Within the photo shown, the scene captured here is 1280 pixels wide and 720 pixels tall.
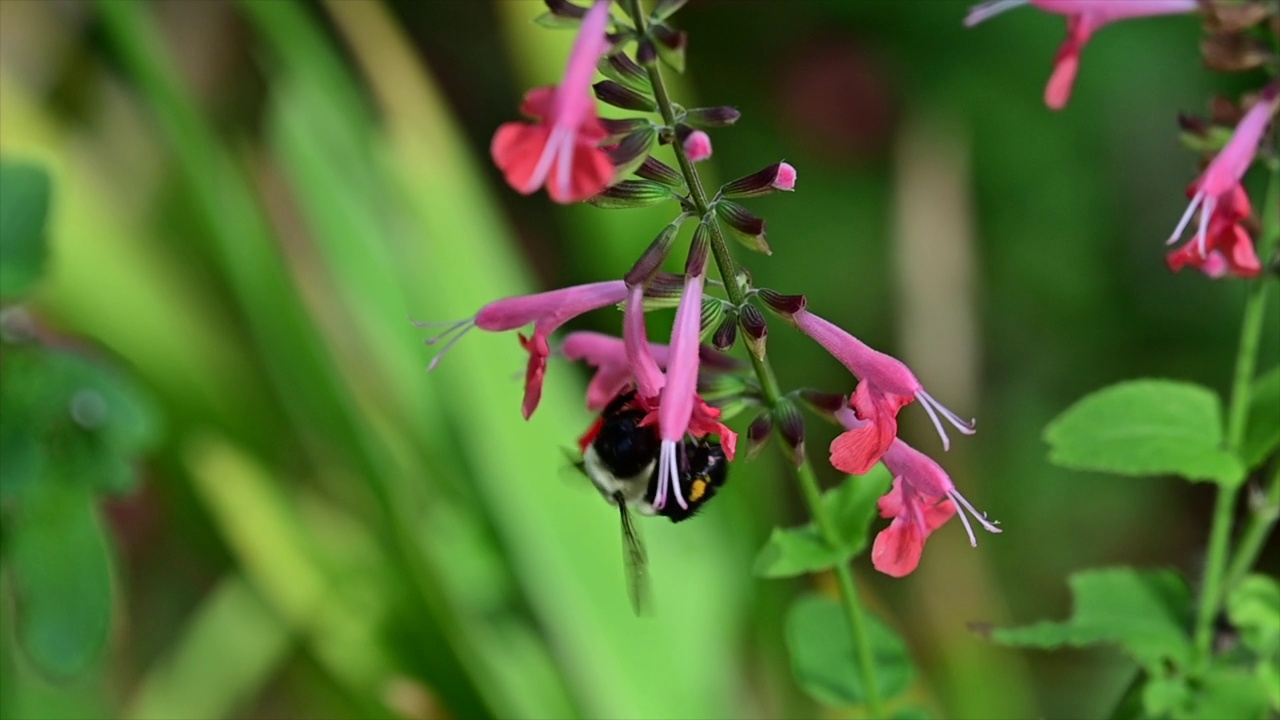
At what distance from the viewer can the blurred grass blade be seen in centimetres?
184

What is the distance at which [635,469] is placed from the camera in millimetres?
Result: 901

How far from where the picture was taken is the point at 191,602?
7.16 ft

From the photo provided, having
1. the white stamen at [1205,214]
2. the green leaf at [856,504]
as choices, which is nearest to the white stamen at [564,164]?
the green leaf at [856,504]

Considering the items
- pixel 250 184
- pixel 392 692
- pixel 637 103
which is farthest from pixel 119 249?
pixel 637 103

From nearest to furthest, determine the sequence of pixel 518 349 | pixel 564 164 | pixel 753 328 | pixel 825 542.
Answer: pixel 564 164
pixel 753 328
pixel 825 542
pixel 518 349

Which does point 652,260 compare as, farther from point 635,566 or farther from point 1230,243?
point 1230,243

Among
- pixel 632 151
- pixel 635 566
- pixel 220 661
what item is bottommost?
pixel 220 661

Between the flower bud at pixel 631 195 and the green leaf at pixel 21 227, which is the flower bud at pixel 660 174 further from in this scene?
the green leaf at pixel 21 227

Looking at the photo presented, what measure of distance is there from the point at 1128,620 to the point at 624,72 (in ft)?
1.87

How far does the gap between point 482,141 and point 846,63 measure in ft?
2.84

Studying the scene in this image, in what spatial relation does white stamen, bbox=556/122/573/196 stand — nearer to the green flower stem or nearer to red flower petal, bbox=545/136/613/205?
red flower petal, bbox=545/136/613/205

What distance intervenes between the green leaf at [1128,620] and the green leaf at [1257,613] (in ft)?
0.14

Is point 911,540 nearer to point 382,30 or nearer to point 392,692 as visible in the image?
point 392,692

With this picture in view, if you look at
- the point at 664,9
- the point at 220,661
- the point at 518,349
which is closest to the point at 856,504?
the point at 664,9
